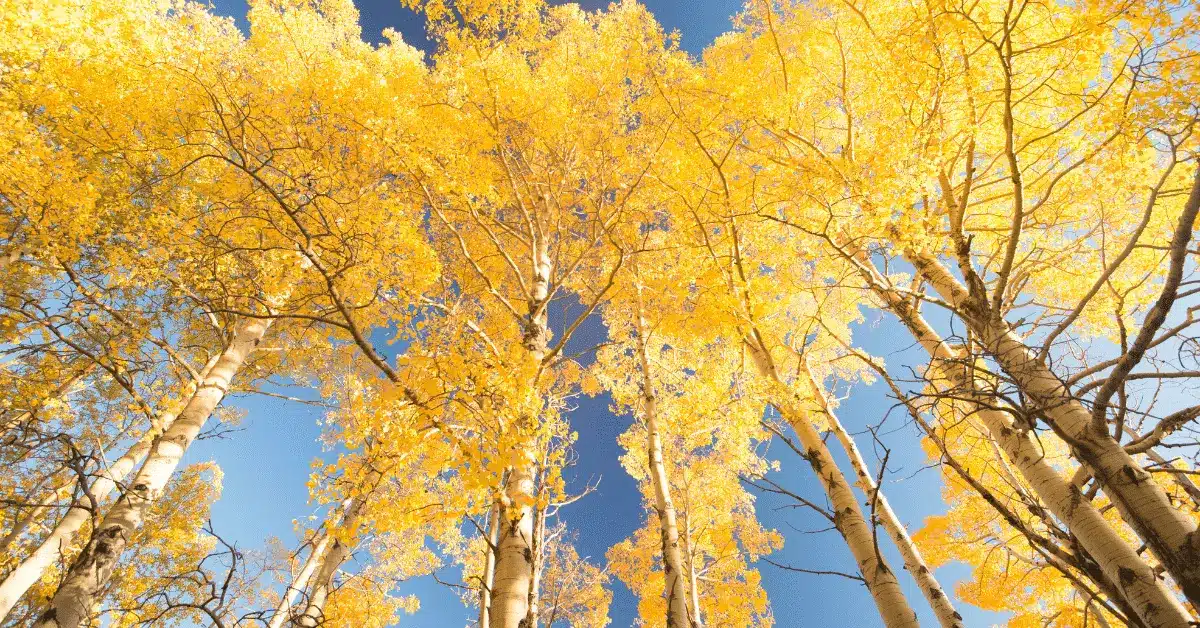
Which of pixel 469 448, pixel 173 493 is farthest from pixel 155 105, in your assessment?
pixel 173 493

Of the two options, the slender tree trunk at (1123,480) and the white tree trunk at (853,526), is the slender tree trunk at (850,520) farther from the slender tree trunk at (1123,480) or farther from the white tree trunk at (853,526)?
the slender tree trunk at (1123,480)

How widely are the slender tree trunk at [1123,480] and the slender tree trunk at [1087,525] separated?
4.1 inches

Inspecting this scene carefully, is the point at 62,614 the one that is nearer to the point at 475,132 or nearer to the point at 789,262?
the point at 475,132

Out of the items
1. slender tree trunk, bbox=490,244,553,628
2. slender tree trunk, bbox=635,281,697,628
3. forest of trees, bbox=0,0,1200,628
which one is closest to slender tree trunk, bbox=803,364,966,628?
forest of trees, bbox=0,0,1200,628

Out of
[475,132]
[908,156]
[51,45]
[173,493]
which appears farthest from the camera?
[173,493]

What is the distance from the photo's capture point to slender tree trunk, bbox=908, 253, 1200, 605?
191 cm

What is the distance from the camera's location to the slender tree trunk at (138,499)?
11.1 ft

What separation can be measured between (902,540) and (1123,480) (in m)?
1.98

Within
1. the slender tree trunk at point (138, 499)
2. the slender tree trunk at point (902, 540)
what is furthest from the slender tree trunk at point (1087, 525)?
the slender tree trunk at point (138, 499)

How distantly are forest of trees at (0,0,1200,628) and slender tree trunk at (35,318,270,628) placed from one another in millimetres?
30

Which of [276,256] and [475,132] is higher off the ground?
[475,132]

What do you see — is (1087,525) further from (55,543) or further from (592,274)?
(55,543)

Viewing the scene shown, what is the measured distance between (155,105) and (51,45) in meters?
3.07

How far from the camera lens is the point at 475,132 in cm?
589
